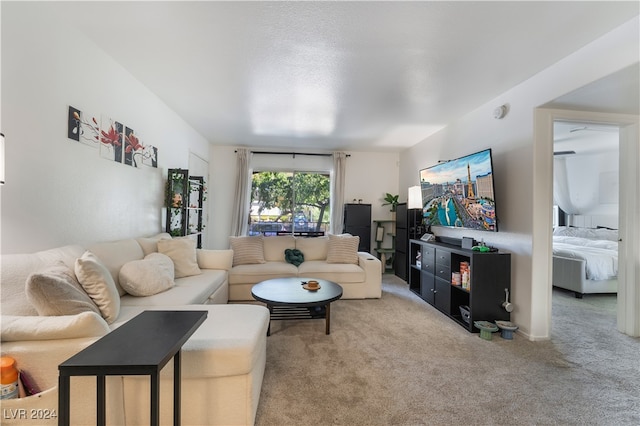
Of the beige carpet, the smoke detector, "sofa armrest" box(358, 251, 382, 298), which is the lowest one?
the beige carpet

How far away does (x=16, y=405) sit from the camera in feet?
3.87

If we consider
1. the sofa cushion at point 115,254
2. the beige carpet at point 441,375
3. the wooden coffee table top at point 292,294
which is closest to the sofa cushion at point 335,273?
the wooden coffee table top at point 292,294

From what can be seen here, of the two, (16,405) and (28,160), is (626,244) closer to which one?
(16,405)

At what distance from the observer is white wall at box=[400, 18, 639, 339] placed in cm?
196

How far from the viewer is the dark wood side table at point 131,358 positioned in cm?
85

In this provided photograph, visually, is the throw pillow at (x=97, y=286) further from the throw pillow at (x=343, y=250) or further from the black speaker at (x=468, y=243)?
the black speaker at (x=468, y=243)

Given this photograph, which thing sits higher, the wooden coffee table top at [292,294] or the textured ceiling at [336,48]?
the textured ceiling at [336,48]

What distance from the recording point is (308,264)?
396 centimetres

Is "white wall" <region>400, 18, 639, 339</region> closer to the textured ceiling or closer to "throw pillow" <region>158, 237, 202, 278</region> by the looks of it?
the textured ceiling

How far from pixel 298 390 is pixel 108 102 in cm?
282

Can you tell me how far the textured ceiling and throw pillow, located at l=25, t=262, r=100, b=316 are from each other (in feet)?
5.54

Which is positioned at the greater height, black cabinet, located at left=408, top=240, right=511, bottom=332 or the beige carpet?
black cabinet, located at left=408, top=240, right=511, bottom=332

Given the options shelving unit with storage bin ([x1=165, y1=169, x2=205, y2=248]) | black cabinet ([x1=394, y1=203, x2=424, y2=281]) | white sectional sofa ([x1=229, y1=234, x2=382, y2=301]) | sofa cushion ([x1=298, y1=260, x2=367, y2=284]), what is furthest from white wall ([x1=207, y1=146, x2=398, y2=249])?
sofa cushion ([x1=298, y1=260, x2=367, y2=284])

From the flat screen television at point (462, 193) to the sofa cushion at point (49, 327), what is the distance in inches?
129
